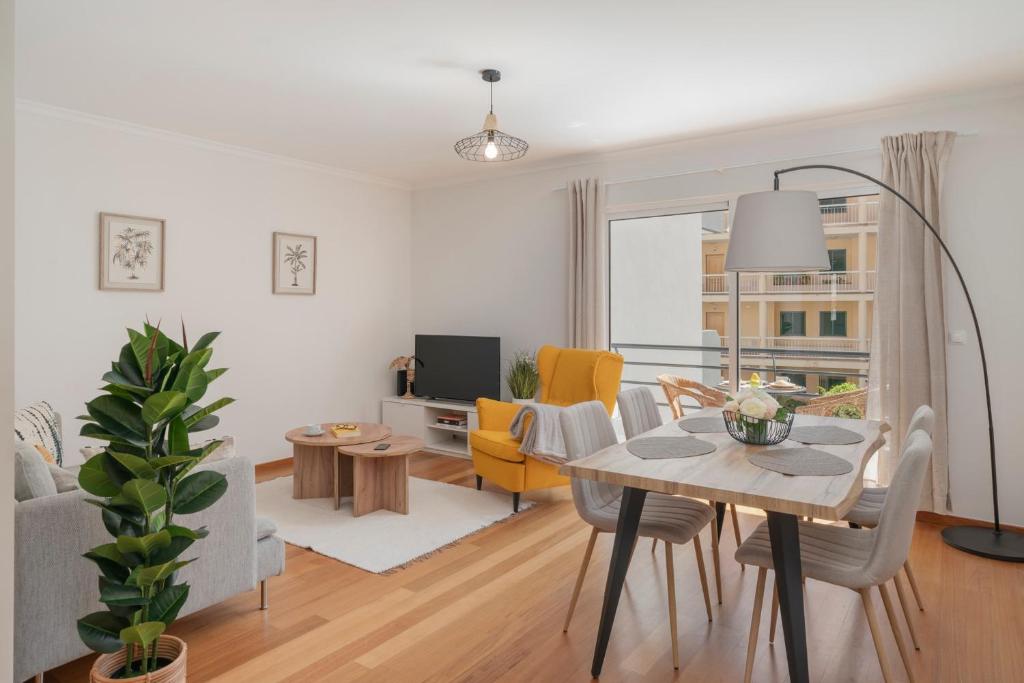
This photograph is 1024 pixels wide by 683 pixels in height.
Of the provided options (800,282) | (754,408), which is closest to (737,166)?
(800,282)

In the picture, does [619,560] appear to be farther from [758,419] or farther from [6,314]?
[6,314]

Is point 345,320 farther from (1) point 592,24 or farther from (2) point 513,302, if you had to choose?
(1) point 592,24

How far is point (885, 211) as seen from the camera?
420 centimetres

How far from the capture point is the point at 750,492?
2041 millimetres

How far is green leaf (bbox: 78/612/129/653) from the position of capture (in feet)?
6.58

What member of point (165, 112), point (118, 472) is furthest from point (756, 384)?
point (165, 112)

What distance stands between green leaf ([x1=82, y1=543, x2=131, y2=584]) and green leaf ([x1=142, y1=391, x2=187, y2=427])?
1.36 feet

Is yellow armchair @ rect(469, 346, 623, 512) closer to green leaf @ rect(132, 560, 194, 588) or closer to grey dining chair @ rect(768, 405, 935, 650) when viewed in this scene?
grey dining chair @ rect(768, 405, 935, 650)

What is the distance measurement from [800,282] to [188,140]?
4646 millimetres

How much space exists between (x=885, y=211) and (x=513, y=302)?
10.2ft

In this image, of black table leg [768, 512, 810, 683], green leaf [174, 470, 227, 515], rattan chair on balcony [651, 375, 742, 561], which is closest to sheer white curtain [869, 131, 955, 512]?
rattan chair on balcony [651, 375, 742, 561]

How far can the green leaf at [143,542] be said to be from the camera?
6.51 ft

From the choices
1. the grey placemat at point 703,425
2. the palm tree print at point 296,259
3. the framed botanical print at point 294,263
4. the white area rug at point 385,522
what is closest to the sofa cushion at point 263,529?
the white area rug at point 385,522

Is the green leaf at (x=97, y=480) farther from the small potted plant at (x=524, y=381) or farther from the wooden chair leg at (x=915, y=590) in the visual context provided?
the small potted plant at (x=524, y=381)
